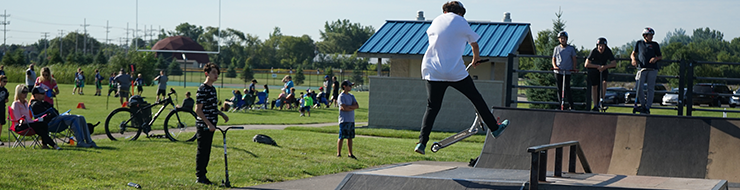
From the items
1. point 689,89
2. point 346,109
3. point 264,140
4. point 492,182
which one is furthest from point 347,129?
point 492,182

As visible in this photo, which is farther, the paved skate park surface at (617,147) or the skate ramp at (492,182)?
the paved skate park surface at (617,147)

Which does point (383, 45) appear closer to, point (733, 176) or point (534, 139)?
point (534, 139)

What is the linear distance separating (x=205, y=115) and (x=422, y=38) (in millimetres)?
15614

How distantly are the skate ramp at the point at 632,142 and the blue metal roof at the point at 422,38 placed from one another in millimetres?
11758

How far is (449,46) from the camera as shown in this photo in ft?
20.8

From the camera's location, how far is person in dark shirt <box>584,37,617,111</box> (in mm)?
12023

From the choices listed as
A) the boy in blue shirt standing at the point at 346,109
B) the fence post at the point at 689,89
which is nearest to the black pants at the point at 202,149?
the boy in blue shirt standing at the point at 346,109

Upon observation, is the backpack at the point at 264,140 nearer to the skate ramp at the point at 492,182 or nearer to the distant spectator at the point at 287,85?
the skate ramp at the point at 492,182

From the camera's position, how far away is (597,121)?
1005 cm

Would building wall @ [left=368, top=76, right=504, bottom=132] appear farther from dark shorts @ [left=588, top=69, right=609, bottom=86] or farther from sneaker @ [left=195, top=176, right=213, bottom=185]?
sneaker @ [left=195, top=176, right=213, bottom=185]

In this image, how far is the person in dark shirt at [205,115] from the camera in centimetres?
915

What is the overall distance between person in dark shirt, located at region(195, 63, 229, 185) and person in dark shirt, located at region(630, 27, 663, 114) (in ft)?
25.0

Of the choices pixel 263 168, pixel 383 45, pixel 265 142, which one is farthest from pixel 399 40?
pixel 263 168

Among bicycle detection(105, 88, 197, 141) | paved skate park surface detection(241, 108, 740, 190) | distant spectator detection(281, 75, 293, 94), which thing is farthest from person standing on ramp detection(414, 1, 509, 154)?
distant spectator detection(281, 75, 293, 94)
